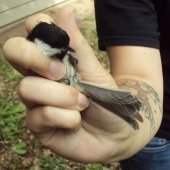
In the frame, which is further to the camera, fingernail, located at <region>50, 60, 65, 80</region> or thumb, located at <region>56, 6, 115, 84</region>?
thumb, located at <region>56, 6, 115, 84</region>

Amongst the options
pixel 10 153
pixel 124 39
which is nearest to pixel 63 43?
pixel 124 39

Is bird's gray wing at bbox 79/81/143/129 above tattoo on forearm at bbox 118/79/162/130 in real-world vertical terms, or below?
above

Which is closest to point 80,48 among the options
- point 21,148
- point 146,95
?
point 146,95

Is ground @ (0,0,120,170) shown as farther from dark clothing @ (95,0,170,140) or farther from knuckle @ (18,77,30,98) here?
knuckle @ (18,77,30,98)

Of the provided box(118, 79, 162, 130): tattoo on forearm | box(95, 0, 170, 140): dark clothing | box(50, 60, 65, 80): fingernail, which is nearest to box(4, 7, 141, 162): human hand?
box(50, 60, 65, 80): fingernail

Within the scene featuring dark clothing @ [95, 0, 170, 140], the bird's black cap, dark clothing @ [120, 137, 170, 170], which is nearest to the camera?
the bird's black cap

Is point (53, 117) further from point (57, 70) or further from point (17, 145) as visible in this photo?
point (17, 145)

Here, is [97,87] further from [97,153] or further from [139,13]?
[139,13]
